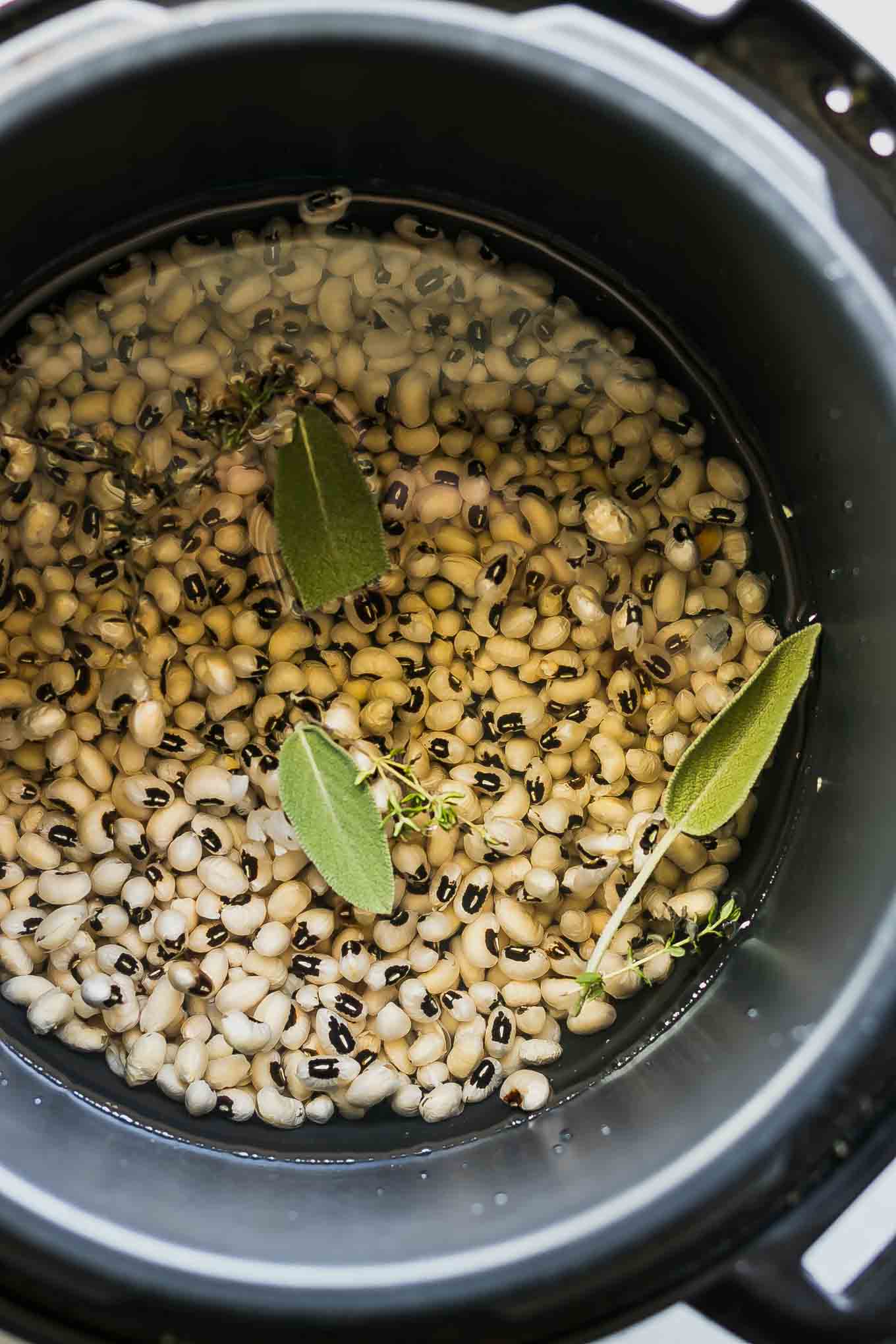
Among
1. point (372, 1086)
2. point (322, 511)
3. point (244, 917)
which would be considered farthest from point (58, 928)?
point (322, 511)

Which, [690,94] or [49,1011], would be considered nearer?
A: [690,94]

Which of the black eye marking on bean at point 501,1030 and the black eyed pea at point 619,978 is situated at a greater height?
the black eyed pea at point 619,978

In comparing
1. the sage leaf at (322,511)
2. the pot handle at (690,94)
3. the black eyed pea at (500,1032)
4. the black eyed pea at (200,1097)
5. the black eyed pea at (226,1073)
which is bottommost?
the black eyed pea at (200,1097)

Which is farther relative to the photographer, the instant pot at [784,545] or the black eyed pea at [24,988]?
the black eyed pea at [24,988]

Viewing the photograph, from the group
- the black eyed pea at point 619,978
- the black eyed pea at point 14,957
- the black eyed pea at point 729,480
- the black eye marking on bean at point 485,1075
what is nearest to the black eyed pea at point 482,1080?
the black eye marking on bean at point 485,1075

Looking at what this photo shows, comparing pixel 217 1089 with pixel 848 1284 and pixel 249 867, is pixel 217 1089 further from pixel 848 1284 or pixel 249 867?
pixel 848 1284

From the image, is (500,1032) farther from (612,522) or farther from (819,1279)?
(612,522)

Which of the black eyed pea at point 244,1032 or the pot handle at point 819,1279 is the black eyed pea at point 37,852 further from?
the pot handle at point 819,1279
